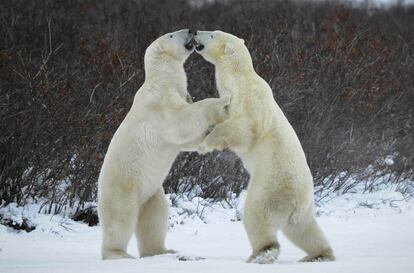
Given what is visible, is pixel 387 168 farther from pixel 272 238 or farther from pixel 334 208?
pixel 272 238

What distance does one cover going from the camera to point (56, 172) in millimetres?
7176

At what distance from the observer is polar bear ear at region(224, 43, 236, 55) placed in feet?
16.5

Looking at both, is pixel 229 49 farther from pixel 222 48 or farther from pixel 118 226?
pixel 118 226

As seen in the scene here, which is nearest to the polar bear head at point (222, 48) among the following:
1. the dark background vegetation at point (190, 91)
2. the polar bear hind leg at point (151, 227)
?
the polar bear hind leg at point (151, 227)

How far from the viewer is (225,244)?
6164 mm

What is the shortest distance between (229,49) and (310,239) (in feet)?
4.90

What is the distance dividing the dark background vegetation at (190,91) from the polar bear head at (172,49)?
2027 millimetres

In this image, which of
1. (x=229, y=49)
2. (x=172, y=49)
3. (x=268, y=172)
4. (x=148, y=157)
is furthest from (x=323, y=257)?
(x=172, y=49)

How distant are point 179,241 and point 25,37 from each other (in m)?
5.16

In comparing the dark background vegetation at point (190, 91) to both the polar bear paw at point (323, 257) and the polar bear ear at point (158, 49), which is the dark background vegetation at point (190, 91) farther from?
the polar bear paw at point (323, 257)

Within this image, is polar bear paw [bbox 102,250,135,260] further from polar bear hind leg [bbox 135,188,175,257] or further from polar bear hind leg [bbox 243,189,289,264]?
polar bear hind leg [bbox 243,189,289,264]

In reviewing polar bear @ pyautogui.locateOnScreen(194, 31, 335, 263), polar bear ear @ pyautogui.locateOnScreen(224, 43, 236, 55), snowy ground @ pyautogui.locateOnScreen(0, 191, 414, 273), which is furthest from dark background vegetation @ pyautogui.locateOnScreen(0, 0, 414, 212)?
polar bear @ pyautogui.locateOnScreen(194, 31, 335, 263)

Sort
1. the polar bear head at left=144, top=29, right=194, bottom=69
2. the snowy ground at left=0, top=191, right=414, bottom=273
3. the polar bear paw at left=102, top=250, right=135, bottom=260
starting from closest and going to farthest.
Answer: the snowy ground at left=0, top=191, right=414, bottom=273 < the polar bear paw at left=102, top=250, right=135, bottom=260 < the polar bear head at left=144, top=29, right=194, bottom=69

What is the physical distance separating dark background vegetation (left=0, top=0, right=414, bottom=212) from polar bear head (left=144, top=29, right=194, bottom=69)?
2027 millimetres
